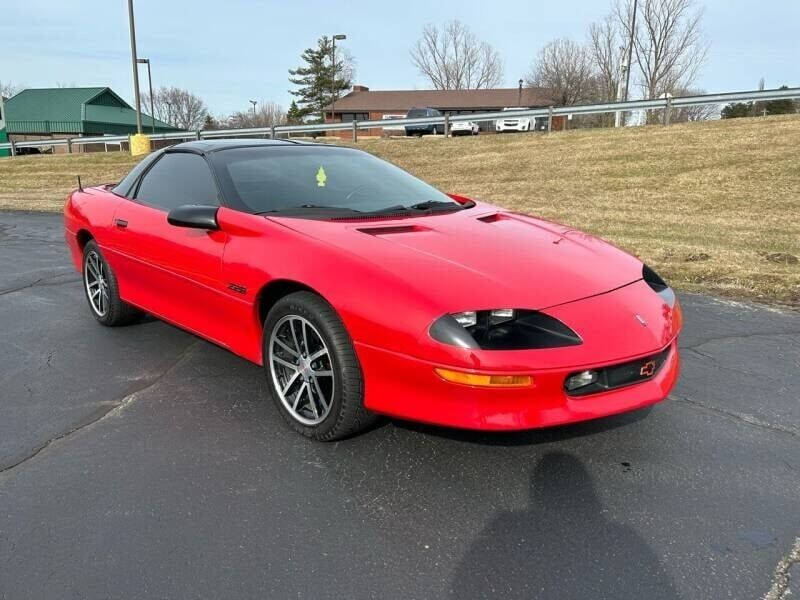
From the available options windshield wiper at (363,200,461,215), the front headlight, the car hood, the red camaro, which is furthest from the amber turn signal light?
windshield wiper at (363,200,461,215)

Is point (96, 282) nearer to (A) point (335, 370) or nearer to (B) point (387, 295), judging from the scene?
(A) point (335, 370)

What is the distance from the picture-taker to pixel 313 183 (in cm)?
373

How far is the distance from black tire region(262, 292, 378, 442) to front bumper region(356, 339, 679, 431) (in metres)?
0.08

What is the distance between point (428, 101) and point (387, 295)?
Result: 58506 millimetres

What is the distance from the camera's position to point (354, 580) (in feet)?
6.73

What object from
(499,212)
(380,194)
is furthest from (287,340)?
(499,212)

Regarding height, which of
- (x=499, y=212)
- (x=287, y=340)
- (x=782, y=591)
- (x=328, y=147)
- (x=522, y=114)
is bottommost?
(x=782, y=591)

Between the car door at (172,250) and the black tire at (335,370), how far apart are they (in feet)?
2.09

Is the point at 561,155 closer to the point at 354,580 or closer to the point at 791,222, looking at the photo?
the point at 791,222

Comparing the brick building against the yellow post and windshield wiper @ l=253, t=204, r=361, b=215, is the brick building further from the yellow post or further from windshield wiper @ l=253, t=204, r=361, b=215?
windshield wiper @ l=253, t=204, r=361, b=215

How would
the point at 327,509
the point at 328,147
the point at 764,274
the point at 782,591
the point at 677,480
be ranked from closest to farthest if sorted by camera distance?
the point at 782,591
the point at 327,509
the point at 677,480
the point at 328,147
the point at 764,274

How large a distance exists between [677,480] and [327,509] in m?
1.49

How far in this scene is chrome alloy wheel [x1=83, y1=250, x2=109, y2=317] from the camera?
15.2ft

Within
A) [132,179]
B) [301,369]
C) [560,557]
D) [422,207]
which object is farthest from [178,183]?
[560,557]
